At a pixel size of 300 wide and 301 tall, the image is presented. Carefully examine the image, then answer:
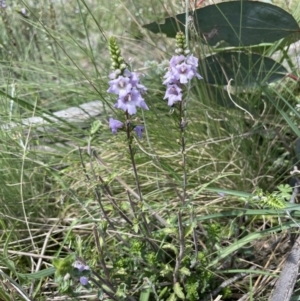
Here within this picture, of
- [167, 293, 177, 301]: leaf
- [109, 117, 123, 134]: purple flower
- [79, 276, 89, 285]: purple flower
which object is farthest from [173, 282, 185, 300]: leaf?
Result: [109, 117, 123, 134]: purple flower

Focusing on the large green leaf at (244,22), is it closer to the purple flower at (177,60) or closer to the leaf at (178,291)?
the purple flower at (177,60)

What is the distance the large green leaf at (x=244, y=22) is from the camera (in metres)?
1.42

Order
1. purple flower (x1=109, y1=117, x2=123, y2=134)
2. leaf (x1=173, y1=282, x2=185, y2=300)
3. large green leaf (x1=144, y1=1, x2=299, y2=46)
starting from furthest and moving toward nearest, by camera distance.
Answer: large green leaf (x1=144, y1=1, x2=299, y2=46) → leaf (x1=173, y1=282, x2=185, y2=300) → purple flower (x1=109, y1=117, x2=123, y2=134)

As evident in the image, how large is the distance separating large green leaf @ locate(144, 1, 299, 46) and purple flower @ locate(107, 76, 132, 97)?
54cm

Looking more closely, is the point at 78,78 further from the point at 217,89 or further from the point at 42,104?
the point at 217,89

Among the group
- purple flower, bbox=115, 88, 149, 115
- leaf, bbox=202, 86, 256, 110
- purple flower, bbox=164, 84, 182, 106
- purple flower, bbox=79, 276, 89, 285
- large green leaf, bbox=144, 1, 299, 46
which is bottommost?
purple flower, bbox=79, 276, 89, 285

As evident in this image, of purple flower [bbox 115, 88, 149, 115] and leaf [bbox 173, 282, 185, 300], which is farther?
leaf [bbox 173, 282, 185, 300]

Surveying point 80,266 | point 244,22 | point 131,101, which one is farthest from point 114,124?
point 244,22

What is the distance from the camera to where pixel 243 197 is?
3.91ft

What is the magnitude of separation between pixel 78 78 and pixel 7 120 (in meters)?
0.40

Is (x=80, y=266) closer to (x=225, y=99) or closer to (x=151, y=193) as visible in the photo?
(x=151, y=193)

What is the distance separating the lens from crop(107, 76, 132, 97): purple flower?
3.04 ft

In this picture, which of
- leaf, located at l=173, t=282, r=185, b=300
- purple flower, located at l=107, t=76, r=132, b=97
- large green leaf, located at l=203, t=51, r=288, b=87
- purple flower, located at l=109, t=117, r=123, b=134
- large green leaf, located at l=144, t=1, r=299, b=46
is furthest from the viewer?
large green leaf, located at l=203, t=51, r=288, b=87

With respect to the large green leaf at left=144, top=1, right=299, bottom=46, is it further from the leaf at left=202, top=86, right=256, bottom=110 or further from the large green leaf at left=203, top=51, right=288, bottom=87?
the leaf at left=202, top=86, right=256, bottom=110
